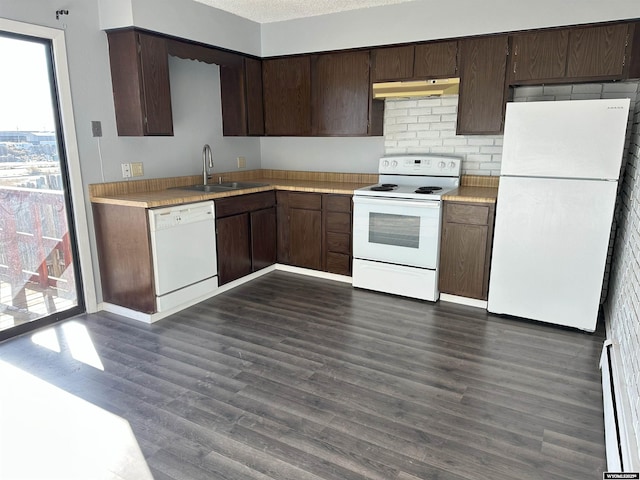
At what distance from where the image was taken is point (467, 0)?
353 centimetres

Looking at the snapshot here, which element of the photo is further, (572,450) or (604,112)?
(604,112)

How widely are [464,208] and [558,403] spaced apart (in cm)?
165

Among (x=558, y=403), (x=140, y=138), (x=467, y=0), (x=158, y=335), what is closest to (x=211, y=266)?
(x=158, y=335)

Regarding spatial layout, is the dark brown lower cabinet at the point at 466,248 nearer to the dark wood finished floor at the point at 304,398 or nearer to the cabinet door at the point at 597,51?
the dark wood finished floor at the point at 304,398

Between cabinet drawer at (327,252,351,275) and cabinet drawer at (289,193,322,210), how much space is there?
1.63ft

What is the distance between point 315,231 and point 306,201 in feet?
1.02

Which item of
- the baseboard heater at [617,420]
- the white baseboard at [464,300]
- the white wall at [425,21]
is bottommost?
the white baseboard at [464,300]

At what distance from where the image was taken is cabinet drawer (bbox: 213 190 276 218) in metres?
3.79

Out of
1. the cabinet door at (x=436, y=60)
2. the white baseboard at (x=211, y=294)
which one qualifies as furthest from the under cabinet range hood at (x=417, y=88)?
the white baseboard at (x=211, y=294)

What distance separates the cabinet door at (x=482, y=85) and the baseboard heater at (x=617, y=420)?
1937mm

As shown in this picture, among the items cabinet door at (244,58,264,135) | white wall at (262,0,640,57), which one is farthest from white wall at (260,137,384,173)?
white wall at (262,0,640,57)

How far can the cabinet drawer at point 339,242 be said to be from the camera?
4.18 meters

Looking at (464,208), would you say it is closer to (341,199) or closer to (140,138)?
(341,199)

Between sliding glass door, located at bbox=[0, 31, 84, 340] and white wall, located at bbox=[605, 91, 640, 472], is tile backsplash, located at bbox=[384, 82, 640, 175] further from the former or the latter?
sliding glass door, located at bbox=[0, 31, 84, 340]
